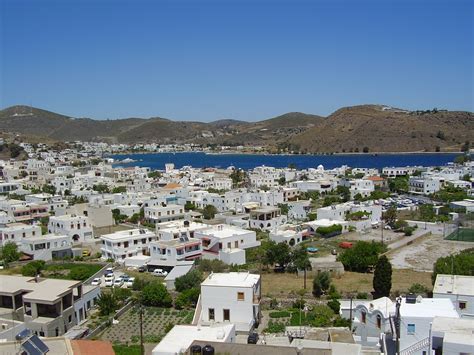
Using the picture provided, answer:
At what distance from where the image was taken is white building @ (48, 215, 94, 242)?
31.6 m

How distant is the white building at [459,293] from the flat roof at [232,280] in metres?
5.63

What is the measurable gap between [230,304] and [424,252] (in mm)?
15622

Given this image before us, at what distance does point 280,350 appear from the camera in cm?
1068

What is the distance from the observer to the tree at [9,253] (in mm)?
26688

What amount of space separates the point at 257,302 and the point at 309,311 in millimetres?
2293

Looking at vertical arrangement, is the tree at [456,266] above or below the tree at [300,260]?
above

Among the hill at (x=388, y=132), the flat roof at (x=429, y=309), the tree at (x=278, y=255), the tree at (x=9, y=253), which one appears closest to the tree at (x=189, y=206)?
the tree at (x=9, y=253)

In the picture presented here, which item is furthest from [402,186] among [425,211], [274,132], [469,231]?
[274,132]

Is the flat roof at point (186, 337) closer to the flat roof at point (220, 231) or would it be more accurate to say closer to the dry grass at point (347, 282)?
the dry grass at point (347, 282)

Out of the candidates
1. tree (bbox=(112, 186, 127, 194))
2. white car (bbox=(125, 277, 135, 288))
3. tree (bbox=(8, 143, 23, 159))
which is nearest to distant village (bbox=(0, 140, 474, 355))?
white car (bbox=(125, 277, 135, 288))

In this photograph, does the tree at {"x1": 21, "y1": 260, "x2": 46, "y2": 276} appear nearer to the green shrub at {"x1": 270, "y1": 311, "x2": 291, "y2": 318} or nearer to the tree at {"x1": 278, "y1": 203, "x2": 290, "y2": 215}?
the green shrub at {"x1": 270, "y1": 311, "x2": 291, "y2": 318}

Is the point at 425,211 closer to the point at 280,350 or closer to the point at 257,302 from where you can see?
the point at 257,302

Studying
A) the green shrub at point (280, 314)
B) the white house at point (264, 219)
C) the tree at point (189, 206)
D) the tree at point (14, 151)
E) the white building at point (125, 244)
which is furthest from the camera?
the tree at point (14, 151)

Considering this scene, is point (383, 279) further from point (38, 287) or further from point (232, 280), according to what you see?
point (38, 287)
